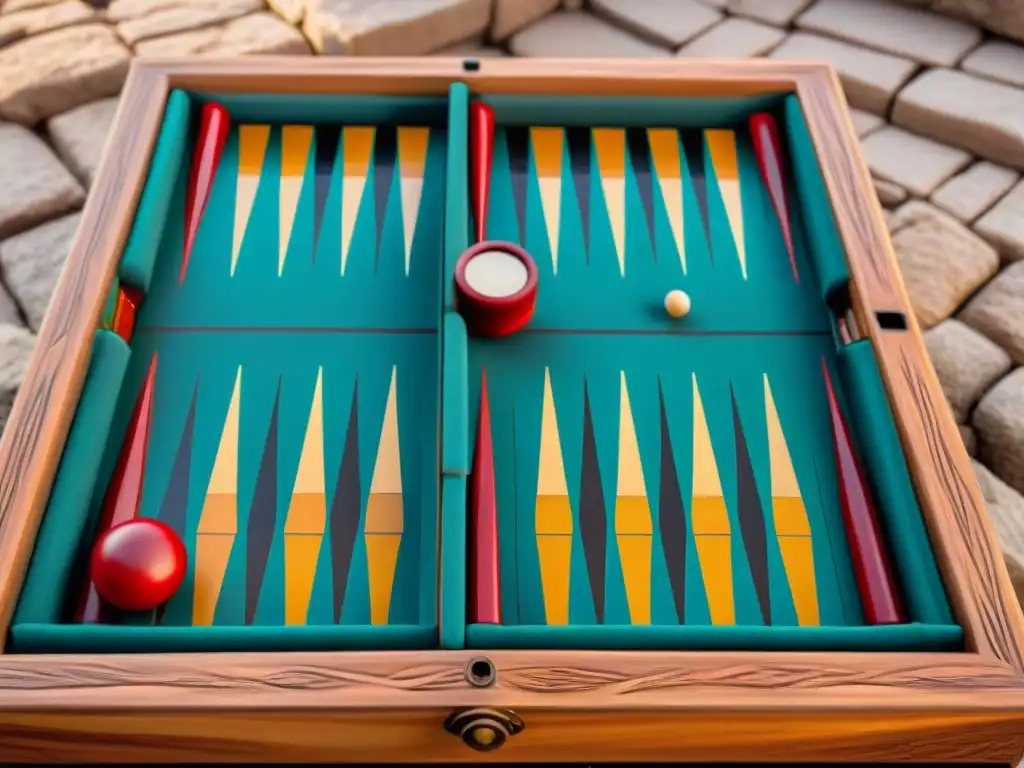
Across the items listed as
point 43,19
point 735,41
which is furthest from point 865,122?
point 43,19

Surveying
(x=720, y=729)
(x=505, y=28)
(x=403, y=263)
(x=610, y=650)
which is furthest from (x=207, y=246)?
(x=505, y=28)

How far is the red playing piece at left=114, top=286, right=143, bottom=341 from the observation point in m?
1.44

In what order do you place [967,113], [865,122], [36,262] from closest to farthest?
[36,262], [967,113], [865,122]

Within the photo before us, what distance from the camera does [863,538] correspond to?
1272 millimetres

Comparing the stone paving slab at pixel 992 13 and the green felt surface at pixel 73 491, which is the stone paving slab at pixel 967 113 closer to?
the stone paving slab at pixel 992 13

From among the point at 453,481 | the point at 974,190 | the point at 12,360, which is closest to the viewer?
the point at 453,481

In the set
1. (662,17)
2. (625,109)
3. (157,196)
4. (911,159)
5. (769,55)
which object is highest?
(662,17)

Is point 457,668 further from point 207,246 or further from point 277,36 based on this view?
point 277,36

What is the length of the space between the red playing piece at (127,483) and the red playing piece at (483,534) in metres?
0.52

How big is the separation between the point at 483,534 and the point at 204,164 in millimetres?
982

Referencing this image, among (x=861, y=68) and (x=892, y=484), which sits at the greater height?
(x=861, y=68)

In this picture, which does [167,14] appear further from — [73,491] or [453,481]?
[453,481]

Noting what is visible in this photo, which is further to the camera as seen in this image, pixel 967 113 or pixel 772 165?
pixel 967 113

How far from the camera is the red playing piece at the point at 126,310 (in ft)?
4.73
